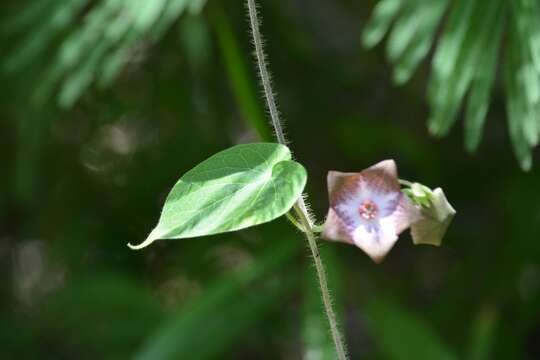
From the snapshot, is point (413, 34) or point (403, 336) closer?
point (413, 34)

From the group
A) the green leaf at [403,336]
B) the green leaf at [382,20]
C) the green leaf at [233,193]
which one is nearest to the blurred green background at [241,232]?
the green leaf at [403,336]

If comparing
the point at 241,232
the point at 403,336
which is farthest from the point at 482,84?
the point at 241,232

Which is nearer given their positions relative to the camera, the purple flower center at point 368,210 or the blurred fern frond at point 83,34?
the purple flower center at point 368,210

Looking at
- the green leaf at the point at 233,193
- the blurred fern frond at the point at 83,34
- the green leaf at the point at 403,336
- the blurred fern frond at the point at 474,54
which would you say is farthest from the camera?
the green leaf at the point at 403,336

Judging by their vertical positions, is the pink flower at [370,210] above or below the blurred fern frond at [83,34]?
above

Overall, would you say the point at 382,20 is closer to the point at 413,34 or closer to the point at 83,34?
the point at 413,34

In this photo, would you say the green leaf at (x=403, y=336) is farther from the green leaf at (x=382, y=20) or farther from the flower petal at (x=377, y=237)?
the flower petal at (x=377, y=237)
